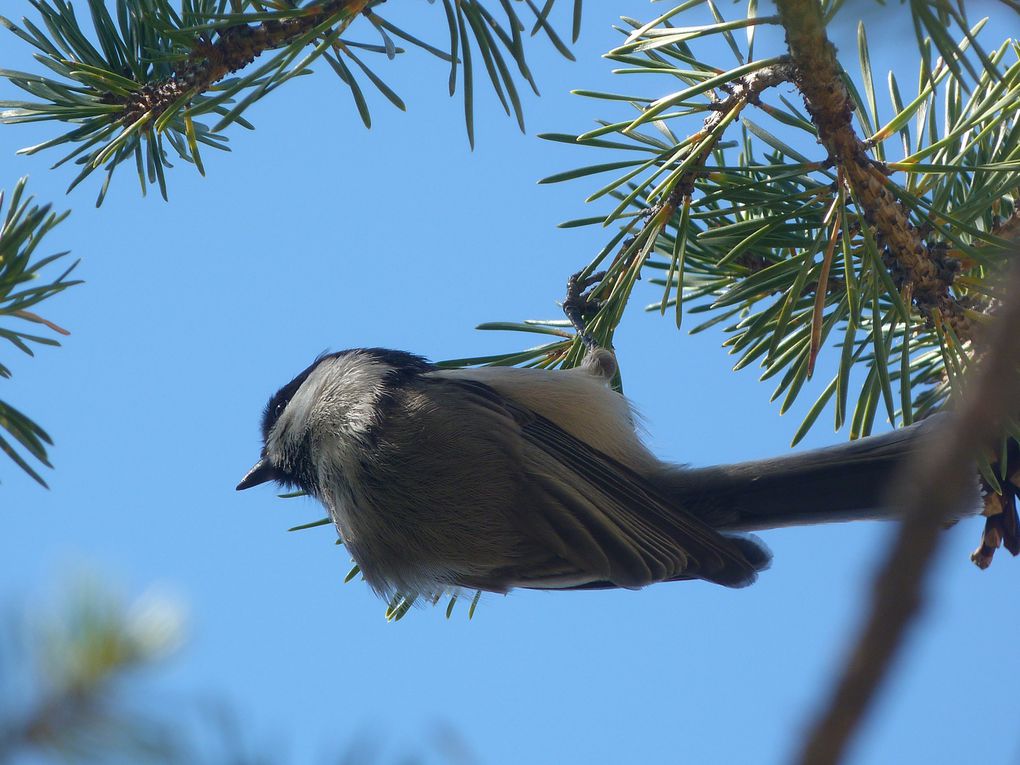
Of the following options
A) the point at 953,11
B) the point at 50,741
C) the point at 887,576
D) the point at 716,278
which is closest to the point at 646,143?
the point at 716,278

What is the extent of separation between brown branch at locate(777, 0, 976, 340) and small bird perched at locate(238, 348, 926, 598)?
0.35 m

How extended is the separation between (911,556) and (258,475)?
2.47 meters

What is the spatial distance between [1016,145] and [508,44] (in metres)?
0.84

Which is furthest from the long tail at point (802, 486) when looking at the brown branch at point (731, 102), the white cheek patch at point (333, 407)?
the white cheek patch at point (333, 407)

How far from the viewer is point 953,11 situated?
40.5 inches

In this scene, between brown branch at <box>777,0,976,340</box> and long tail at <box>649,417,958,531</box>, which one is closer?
brown branch at <box>777,0,976,340</box>

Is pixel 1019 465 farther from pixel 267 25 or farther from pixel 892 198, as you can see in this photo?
pixel 267 25

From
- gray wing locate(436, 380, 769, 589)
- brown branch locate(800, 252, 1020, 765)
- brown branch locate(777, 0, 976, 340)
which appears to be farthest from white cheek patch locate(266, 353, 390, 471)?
brown branch locate(800, 252, 1020, 765)

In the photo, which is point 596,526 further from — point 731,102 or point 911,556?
point 911,556

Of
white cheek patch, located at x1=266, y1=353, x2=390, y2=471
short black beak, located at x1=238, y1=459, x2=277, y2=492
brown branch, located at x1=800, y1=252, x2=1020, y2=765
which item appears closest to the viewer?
brown branch, located at x1=800, y1=252, x2=1020, y2=765

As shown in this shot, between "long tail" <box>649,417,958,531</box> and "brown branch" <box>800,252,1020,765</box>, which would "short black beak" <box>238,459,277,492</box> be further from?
"brown branch" <box>800,252,1020,765</box>

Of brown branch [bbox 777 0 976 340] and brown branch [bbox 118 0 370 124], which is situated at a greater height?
brown branch [bbox 777 0 976 340]

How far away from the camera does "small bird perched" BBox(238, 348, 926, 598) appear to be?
1.98m

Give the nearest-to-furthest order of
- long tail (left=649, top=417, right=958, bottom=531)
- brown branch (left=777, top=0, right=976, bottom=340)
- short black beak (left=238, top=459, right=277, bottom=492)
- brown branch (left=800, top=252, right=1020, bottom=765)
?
1. brown branch (left=800, top=252, right=1020, bottom=765)
2. brown branch (left=777, top=0, right=976, bottom=340)
3. long tail (left=649, top=417, right=958, bottom=531)
4. short black beak (left=238, top=459, right=277, bottom=492)
